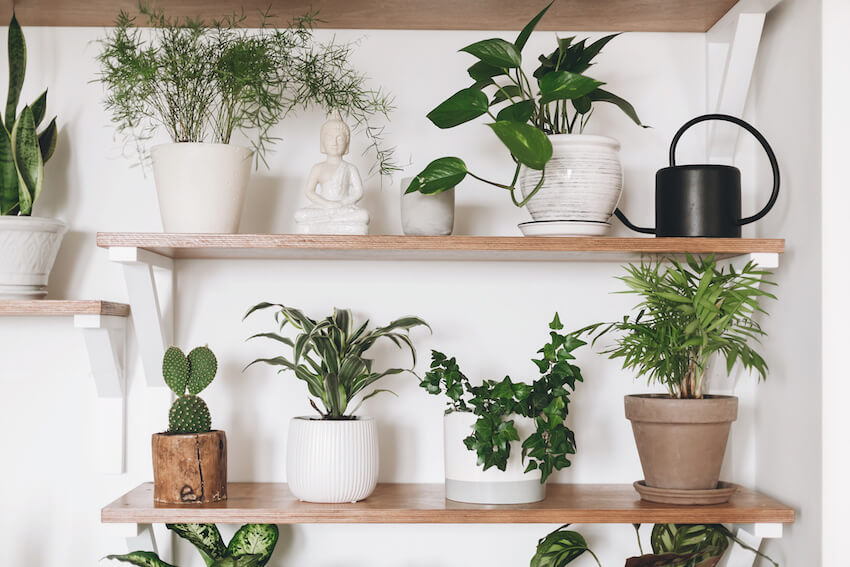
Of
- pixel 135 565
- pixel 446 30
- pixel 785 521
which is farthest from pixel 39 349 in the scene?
pixel 785 521

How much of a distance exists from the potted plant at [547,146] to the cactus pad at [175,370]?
0.42m

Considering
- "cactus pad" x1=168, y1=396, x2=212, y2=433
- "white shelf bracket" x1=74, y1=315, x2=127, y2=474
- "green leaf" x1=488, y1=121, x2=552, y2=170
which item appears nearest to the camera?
"green leaf" x1=488, y1=121, x2=552, y2=170

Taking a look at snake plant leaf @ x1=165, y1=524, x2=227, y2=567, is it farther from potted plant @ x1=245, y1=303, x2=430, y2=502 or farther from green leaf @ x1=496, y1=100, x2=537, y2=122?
green leaf @ x1=496, y1=100, x2=537, y2=122

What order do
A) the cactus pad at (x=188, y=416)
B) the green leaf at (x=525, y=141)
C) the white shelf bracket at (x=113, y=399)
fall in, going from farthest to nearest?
1. the white shelf bracket at (x=113, y=399)
2. the cactus pad at (x=188, y=416)
3. the green leaf at (x=525, y=141)

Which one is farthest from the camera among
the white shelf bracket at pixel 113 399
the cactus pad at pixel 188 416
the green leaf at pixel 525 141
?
the white shelf bracket at pixel 113 399

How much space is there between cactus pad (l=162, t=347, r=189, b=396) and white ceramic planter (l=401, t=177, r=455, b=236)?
38cm

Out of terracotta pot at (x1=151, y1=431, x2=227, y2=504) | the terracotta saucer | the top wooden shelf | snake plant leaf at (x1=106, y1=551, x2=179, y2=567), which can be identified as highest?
the top wooden shelf

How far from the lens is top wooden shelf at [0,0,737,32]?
1281 mm

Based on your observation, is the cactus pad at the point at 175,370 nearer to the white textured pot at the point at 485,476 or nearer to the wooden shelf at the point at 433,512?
the wooden shelf at the point at 433,512

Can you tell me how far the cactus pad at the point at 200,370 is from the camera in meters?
1.20

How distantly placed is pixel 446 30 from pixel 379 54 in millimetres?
122

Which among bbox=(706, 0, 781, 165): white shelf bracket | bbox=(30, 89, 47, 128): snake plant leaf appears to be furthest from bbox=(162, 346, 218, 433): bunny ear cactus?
bbox=(706, 0, 781, 165): white shelf bracket

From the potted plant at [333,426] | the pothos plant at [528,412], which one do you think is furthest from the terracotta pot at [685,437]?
the potted plant at [333,426]

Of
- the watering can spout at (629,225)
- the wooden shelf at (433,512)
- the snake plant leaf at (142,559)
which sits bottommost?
the snake plant leaf at (142,559)
